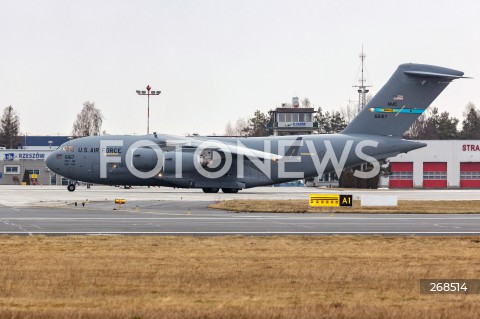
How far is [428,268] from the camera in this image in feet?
57.7

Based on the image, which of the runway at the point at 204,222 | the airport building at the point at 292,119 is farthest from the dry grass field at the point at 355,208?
the airport building at the point at 292,119

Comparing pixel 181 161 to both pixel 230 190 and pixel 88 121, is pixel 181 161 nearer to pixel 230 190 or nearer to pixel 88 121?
pixel 230 190

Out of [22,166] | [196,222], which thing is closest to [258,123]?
[22,166]

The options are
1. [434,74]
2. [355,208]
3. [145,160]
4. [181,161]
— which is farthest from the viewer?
[145,160]

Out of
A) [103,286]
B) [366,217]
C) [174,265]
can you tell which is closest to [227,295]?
[103,286]

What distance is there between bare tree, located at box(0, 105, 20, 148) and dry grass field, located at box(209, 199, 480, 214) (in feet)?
420

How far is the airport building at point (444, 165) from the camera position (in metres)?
87.5

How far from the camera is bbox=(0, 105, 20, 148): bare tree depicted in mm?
162625

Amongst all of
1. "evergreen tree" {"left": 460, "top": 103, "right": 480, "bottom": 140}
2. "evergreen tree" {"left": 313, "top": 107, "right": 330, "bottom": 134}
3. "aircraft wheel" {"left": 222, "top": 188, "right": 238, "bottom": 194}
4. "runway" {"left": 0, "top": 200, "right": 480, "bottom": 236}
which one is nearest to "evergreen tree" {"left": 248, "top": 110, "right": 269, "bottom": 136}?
"evergreen tree" {"left": 313, "top": 107, "right": 330, "bottom": 134}

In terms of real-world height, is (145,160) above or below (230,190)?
above

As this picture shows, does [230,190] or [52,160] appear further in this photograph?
[52,160]

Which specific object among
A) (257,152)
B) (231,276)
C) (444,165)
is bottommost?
(231,276)

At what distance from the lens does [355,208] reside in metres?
41.3

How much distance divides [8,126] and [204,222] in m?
145
